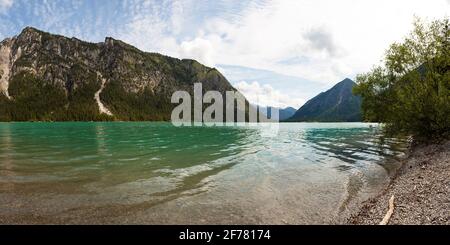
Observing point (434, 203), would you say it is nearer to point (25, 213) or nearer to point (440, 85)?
point (25, 213)

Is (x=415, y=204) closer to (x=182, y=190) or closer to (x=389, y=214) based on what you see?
(x=389, y=214)

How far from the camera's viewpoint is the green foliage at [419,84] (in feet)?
128

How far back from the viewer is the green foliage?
3916 centimetres

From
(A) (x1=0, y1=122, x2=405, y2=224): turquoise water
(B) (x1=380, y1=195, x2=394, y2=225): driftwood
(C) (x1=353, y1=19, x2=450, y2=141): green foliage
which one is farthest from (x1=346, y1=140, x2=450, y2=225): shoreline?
(C) (x1=353, y1=19, x2=450, y2=141): green foliage

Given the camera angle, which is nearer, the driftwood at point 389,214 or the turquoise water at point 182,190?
the driftwood at point 389,214

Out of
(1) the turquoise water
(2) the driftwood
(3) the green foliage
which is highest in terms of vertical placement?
(3) the green foliage

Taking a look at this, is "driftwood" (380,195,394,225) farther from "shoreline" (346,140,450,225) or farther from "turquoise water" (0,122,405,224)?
"turquoise water" (0,122,405,224)

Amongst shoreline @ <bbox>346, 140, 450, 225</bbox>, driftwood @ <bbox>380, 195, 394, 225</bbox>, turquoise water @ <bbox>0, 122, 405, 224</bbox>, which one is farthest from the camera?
turquoise water @ <bbox>0, 122, 405, 224</bbox>

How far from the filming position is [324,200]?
2025 centimetres

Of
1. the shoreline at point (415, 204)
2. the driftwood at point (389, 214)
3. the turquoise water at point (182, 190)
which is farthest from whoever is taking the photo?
the turquoise water at point (182, 190)

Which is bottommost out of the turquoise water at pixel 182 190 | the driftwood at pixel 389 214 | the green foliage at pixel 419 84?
the turquoise water at pixel 182 190

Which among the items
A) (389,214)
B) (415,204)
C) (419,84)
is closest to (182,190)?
(389,214)

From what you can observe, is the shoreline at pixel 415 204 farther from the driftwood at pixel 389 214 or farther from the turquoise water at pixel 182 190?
the turquoise water at pixel 182 190

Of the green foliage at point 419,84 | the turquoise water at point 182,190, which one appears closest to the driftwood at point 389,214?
the turquoise water at point 182,190
